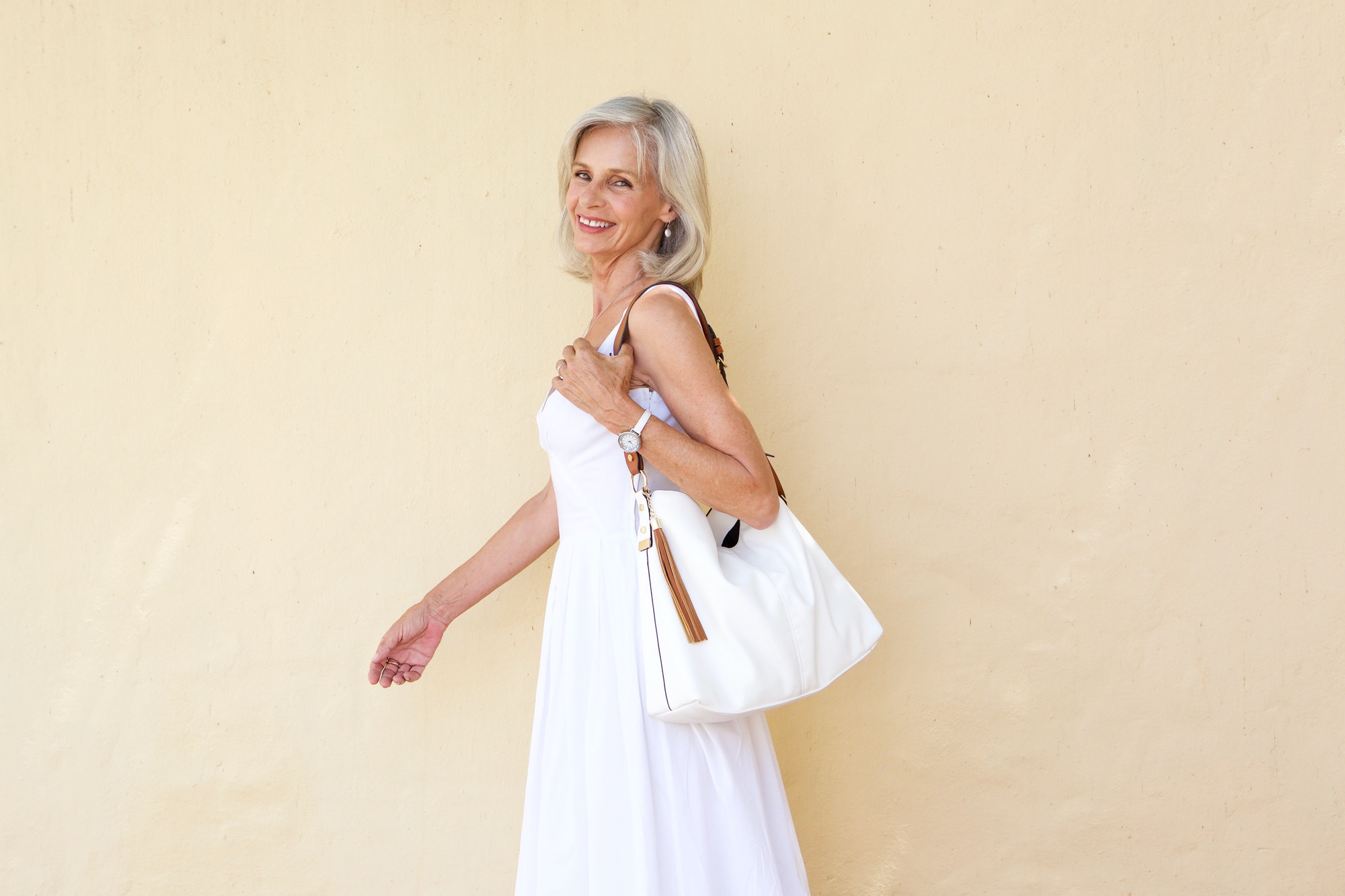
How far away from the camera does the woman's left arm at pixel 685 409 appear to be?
6.21 ft

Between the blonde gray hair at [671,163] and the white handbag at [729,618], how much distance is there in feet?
1.61

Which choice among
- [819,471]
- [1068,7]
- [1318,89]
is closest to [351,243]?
[819,471]

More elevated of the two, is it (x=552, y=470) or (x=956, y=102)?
(x=956, y=102)

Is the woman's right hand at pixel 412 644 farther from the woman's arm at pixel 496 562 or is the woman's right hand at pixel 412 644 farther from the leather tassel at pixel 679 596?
the leather tassel at pixel 679 596

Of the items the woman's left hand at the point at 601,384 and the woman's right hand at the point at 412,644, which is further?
the woman's right hand at the point at 412,644

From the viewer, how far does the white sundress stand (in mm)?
1850

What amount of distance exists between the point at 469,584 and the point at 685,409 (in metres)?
0.77

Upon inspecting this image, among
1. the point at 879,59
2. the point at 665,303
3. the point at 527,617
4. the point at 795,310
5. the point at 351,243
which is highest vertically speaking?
the point at 879,59

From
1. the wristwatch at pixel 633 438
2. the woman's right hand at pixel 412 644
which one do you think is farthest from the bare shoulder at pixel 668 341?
the woman's right hand at pixel 412 644

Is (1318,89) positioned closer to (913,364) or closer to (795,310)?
(913,364)

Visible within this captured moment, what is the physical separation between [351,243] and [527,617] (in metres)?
1.01

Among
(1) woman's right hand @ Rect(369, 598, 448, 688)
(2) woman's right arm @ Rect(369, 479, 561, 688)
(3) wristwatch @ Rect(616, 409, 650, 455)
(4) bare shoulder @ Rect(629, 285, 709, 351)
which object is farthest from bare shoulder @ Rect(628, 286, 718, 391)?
(1) woman's right hand @ Rect(369, 598, 448, 688)

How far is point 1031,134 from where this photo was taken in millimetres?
2629

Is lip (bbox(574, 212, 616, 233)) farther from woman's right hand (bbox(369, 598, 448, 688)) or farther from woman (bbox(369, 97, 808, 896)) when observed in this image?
woman's right hand (bbox(369, 598, 448, 688))
